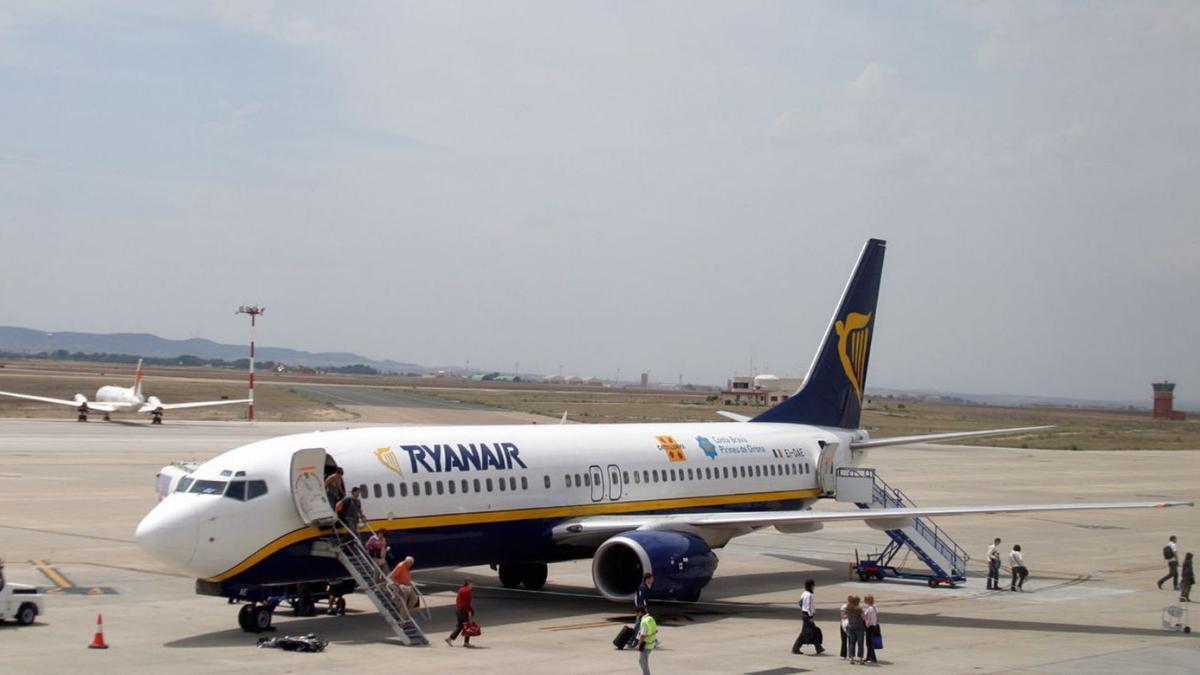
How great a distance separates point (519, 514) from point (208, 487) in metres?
7.17

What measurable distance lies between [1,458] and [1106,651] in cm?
5376

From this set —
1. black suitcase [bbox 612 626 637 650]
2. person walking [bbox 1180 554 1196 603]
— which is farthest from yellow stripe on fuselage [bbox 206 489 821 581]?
person walking [bbox 1180 554 1196 603]

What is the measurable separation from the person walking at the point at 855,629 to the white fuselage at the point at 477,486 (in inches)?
326

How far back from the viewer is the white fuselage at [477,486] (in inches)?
952

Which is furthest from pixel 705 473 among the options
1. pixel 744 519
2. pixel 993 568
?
pixel 993 568

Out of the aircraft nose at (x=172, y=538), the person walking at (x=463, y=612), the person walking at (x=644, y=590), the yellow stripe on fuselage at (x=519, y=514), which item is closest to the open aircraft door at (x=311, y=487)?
the yellow stripe on fuselage at (x=519, y=514)

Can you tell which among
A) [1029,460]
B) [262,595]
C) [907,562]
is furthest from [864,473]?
[1029,460]

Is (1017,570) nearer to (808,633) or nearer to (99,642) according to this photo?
(808,633)

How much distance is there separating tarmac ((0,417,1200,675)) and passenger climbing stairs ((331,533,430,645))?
1.36 feet

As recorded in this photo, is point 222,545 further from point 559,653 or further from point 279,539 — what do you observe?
point 559,653

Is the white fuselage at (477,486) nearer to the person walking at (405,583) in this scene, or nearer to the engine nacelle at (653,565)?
the person walking at (405,583)

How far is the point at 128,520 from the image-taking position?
4269cm

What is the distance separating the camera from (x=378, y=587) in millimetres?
24594

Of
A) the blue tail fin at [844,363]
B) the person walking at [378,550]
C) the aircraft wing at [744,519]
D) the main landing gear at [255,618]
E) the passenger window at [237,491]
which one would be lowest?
the main landing gear at [255,618]
